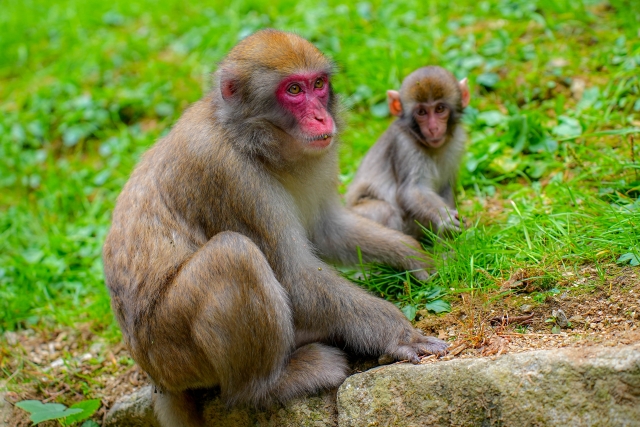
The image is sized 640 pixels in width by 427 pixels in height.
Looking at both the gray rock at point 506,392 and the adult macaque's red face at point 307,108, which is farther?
the adult macaque's red face at point 307,108

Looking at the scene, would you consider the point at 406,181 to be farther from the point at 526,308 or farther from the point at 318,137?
the point at 526,308

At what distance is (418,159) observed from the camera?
596cm

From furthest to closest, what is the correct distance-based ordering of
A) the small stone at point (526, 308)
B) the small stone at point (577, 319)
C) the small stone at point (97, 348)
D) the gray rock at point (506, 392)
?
the small stone at point (97, 348), the small stone at point (526, 308), the small stone at point (577, 319), the gray rock at point (506, 392)

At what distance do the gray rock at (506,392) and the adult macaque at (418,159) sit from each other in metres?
1.94

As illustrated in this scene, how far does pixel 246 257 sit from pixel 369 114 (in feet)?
13.0

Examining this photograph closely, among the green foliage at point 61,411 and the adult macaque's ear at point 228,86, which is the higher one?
the adult macaque's ear at point 228,86

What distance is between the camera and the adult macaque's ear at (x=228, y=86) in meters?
4.52

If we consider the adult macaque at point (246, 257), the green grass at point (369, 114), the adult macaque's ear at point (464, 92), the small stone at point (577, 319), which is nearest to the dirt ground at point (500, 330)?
the small stone at point (577, 319)

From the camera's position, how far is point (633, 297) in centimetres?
411

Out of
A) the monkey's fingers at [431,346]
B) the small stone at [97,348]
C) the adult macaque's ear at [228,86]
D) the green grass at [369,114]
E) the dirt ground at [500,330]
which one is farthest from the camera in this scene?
the small stone at [97,348]

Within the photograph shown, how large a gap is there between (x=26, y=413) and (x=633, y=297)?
4.40m

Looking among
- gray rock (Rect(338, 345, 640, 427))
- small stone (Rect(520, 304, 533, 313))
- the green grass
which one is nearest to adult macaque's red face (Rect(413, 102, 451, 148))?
the green grass

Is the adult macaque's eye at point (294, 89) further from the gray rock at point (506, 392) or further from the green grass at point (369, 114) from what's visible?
the gray rock at point (506, 392)

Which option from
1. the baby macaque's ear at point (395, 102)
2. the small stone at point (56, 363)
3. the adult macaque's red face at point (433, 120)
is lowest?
the small stone at point (56, 363)
